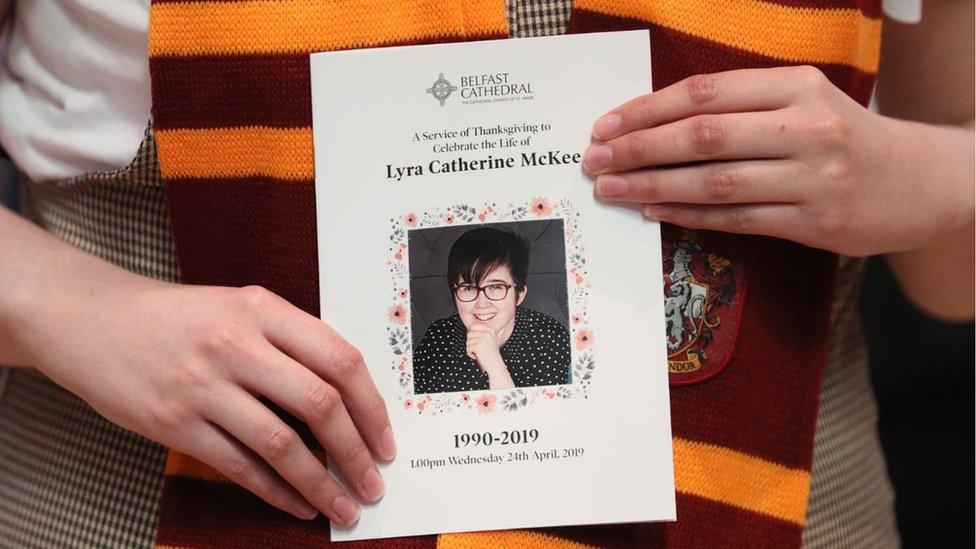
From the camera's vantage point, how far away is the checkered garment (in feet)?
2.24

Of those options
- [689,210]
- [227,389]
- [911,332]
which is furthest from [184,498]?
[911,332]

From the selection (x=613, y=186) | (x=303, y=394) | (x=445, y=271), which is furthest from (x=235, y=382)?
(x=613, y=186)

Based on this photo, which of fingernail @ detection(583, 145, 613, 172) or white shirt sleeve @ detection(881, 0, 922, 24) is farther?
white shirt sleeve @ detection(881, 0, 922, 24)

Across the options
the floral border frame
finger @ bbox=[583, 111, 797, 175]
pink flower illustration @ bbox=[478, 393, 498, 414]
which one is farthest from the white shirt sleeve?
pink flower illustration @ bbox=[478, 393, 498, 414]

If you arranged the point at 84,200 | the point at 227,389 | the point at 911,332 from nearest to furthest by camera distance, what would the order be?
the point at 227,389 < the point at 84,200 < the point at 911,332

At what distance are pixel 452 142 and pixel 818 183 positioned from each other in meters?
0.27

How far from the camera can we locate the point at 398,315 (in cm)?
63

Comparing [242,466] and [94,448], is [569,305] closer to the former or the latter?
[242,466]

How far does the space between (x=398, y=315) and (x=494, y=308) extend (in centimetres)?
7

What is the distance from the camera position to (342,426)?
60 centimetres

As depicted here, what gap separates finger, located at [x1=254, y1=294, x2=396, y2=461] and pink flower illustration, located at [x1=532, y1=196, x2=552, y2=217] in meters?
0.16

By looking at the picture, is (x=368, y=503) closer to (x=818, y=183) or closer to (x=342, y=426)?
(x=342, y=426)

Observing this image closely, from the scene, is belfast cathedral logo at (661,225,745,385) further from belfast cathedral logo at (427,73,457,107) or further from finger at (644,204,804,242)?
belfast cathedral logo at (427,73,457,107)

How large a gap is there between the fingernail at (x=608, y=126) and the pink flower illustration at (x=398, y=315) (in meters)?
0.19
